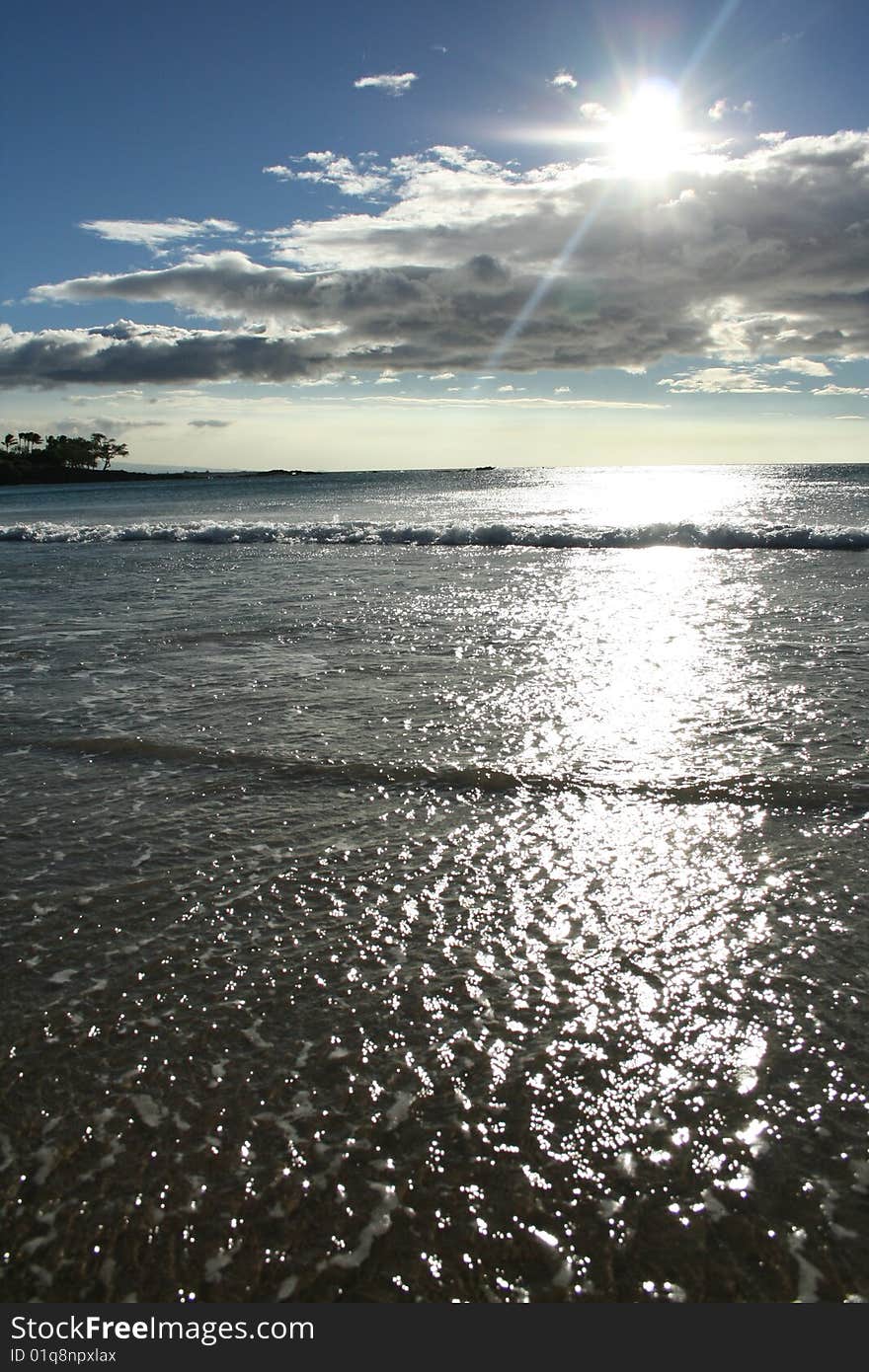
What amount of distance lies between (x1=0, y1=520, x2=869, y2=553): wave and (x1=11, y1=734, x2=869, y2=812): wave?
23065 mm

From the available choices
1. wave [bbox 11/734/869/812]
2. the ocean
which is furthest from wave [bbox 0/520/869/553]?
wave [bbox 11/734/869/812]

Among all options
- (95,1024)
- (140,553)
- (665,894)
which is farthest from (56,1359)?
(140,553)

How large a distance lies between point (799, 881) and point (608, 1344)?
3.24m

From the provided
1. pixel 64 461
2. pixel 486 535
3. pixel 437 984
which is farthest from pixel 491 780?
pixel 64 461

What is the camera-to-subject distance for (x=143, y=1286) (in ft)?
9.32

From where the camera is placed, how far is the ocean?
9.77 ft

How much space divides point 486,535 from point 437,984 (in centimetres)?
2848

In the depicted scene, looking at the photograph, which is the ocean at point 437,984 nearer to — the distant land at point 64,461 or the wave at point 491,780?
the wave at point 491,780

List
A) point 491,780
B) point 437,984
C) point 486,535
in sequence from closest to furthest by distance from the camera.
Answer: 1. point 437,984
2. point 491,780
3. point 486,535

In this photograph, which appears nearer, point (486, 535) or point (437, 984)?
point (437, 984)

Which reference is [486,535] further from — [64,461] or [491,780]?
[64,461]

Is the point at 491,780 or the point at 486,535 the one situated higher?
the point at 486,535

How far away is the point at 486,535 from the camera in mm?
31766

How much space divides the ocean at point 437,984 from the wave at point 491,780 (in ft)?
0.12
